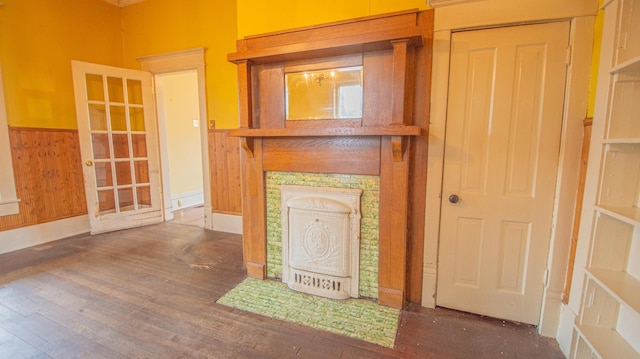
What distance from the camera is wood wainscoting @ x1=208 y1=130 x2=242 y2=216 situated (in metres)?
3.62

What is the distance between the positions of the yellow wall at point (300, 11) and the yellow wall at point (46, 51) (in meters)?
2.66

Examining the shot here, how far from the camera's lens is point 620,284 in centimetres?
130

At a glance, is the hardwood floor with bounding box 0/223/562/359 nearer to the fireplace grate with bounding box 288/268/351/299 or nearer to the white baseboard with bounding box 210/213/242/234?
the fireplace grate with bounding box 288/268/351/299

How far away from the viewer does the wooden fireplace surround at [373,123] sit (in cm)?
180

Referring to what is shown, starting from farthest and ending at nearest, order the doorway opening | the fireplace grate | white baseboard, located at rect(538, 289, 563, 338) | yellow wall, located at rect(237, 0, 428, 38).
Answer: the doorway opening, the fireplace grate, yellow wall, located at rect(237, 0, 428, 38), white baseboard, located at rect(538, 289, 563, 338)

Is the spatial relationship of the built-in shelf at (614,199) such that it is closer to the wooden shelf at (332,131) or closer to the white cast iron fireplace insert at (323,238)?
the wooden shelf at (332,131)

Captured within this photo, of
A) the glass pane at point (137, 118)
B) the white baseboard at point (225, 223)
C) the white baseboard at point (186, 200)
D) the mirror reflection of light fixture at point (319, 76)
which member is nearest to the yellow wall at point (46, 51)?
the glass pane at point (137, 118)

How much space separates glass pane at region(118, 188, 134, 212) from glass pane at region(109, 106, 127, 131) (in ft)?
2.72

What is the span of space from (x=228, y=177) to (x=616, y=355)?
3.61m

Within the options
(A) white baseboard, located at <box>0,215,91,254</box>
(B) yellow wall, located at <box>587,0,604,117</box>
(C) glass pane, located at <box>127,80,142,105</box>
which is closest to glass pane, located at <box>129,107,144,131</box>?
(C) glass pane, located at <box>127,80,142,105</box>

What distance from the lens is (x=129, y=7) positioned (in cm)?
392

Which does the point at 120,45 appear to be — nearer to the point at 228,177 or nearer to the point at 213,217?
the point at 228,177

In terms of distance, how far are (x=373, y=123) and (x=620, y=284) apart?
58.8 inches

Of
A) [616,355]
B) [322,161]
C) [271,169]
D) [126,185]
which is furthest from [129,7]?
[616,355]
